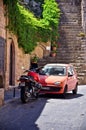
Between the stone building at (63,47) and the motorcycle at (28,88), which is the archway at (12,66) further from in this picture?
the motorcycle at (28,88)

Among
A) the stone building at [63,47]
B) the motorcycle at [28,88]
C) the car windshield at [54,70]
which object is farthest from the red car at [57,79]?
the stone building at [63,47]

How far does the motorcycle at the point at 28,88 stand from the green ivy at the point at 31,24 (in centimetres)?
468

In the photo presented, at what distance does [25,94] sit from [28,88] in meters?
0.70

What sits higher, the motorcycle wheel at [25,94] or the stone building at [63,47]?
the stone building at [63,47]

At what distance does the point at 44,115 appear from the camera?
42.0 ft

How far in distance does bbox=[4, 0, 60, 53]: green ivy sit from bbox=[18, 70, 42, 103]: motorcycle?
468 cm

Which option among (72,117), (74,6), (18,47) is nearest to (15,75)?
(18,47)

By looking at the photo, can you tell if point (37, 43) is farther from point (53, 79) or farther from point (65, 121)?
point (65, 121)

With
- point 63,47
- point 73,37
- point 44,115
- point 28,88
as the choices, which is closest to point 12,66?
point 28,88

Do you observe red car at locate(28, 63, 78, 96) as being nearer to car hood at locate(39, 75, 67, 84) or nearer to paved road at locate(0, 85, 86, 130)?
car hood at locate(39, 75, 67, 84)

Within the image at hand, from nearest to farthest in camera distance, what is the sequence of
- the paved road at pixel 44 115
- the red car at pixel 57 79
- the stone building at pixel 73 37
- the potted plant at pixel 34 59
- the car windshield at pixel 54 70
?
1. the paved road at pixel 44 115
2. the red car at pixel 57 79
3. the car windshield at pixel 54 70
4. the potted plant at pixel 34 59
5. the stone building at pixel 73 37

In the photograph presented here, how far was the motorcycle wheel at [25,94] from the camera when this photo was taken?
1580cm

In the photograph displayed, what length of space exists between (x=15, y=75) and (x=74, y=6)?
1499cm

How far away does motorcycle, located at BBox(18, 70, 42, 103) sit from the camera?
15972 mm
